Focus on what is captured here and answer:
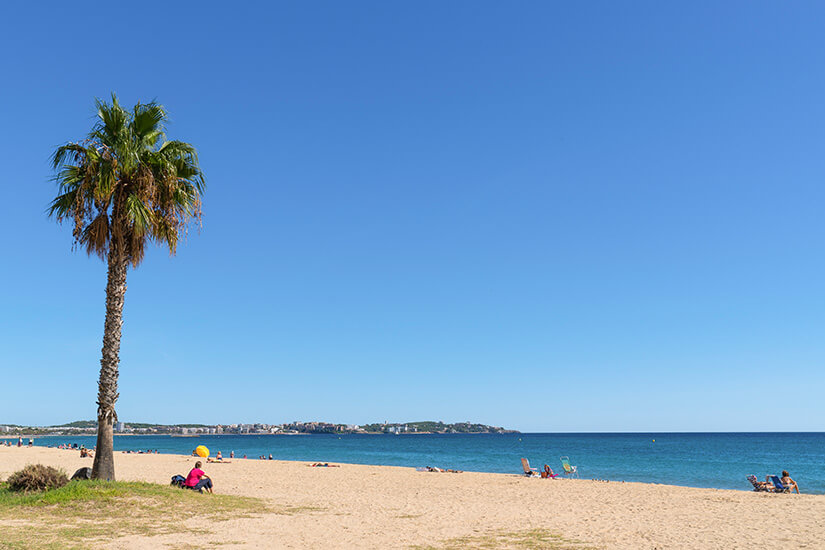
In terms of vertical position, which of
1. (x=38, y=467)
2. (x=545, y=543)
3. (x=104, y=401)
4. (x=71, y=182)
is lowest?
(x=545, y=543)

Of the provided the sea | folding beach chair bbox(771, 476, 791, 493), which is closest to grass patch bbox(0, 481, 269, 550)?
folding beach chair bbox(771, 476, 791, 493)

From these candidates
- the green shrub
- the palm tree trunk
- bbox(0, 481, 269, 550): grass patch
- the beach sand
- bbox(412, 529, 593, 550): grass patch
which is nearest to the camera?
bbox(0, 481, 269, 550): grass patch

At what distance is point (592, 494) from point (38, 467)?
750 inches

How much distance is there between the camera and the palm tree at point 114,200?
14672 mm

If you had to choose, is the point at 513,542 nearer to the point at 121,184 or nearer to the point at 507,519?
the point at 507,519

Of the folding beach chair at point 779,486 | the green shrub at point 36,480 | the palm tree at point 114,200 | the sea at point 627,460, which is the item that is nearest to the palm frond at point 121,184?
the palm tree at point 114,200

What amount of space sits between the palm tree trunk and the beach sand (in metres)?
4.48

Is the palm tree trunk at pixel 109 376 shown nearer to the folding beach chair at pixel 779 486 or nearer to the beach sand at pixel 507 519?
the beach sand at pixel 507 519

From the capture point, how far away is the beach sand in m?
11.0

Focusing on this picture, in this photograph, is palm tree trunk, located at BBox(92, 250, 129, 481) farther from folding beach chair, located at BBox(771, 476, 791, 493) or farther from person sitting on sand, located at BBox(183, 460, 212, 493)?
folding beach chair, located at BBox(771, 476, 791, 493)

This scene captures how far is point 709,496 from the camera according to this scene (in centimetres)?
2205

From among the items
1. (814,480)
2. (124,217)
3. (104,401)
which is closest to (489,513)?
(104,401)

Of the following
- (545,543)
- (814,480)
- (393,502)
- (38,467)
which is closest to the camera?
(545,543)

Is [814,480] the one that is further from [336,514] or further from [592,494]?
[336,514]
